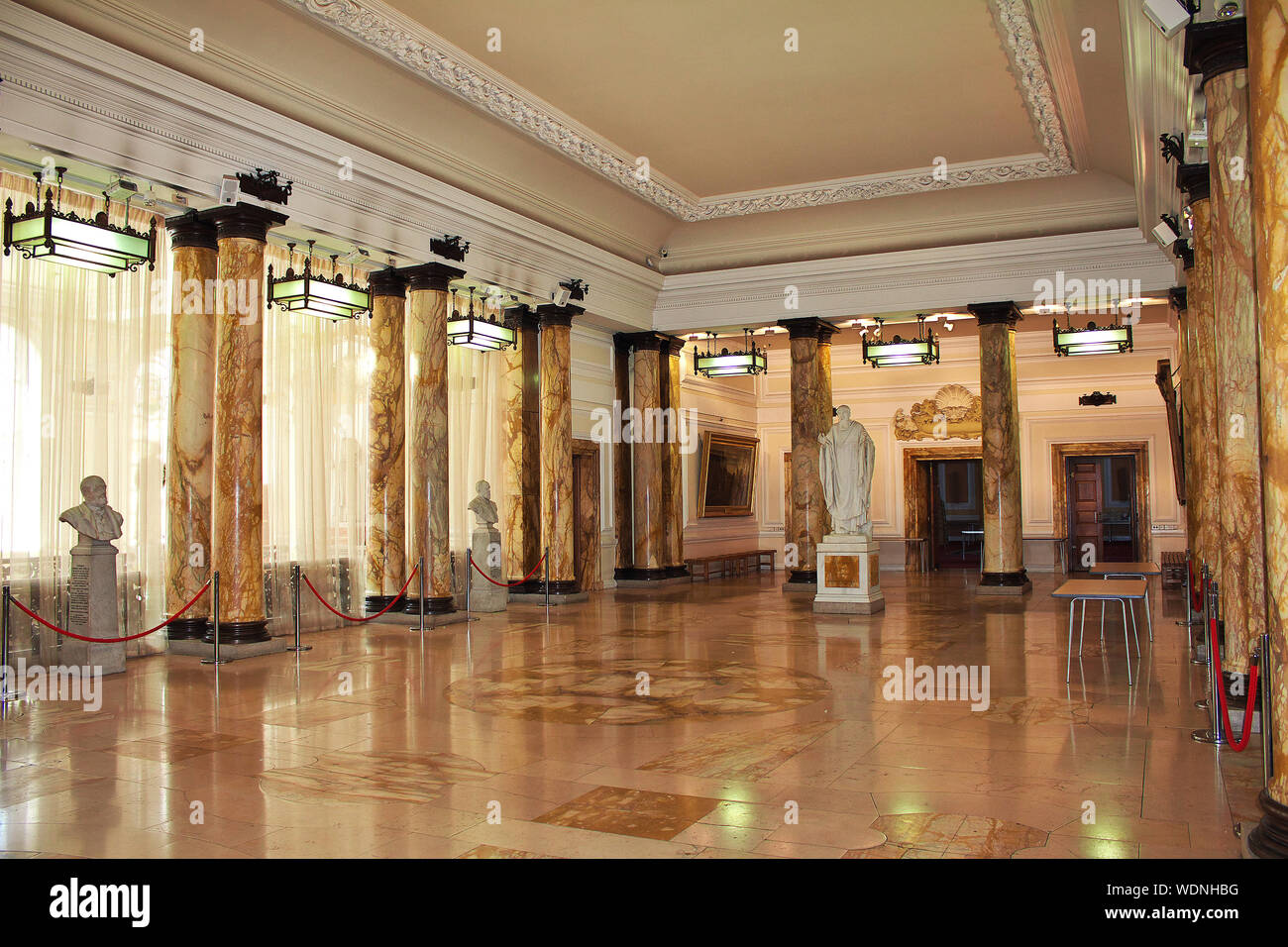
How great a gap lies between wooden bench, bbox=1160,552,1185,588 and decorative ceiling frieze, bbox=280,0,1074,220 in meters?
7.11

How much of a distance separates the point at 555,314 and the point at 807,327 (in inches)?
175

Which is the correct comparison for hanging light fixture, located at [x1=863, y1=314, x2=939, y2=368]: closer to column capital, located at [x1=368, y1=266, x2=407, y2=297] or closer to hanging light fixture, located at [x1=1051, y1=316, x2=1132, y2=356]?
hanging light fixture, located at [x1=1051, y1=316, x2=1132, y2=356]

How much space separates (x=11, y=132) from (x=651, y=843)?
744 centimetres

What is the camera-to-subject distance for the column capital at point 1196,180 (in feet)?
26.1

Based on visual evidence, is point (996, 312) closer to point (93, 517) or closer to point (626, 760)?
point (626, 760)

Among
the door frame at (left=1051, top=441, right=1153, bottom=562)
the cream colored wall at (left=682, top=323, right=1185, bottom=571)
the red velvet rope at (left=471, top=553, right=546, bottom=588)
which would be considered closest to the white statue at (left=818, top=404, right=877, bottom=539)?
the red velvet rope at (left=471, top=553, right=546, bottom=588)

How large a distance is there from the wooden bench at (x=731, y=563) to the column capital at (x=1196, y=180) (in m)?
12.1

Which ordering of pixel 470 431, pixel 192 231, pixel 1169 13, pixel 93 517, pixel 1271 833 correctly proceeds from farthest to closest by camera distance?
pixel 470 431
pixel 192 231
pixel 93 517
pixel 1169 13
pixel 1271 833

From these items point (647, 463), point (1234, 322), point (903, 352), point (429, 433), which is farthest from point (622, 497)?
point (1234, 322)

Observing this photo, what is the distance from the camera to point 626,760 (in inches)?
221

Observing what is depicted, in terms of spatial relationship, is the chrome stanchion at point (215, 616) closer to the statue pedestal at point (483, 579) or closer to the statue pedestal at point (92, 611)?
the statue pedestal at point (92, 611)

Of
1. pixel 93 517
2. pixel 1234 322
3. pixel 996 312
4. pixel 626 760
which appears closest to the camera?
pixel 626 760

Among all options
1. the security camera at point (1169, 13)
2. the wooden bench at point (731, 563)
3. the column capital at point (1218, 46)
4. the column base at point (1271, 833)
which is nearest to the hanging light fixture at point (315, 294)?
the security camera at point (1169, 13)
